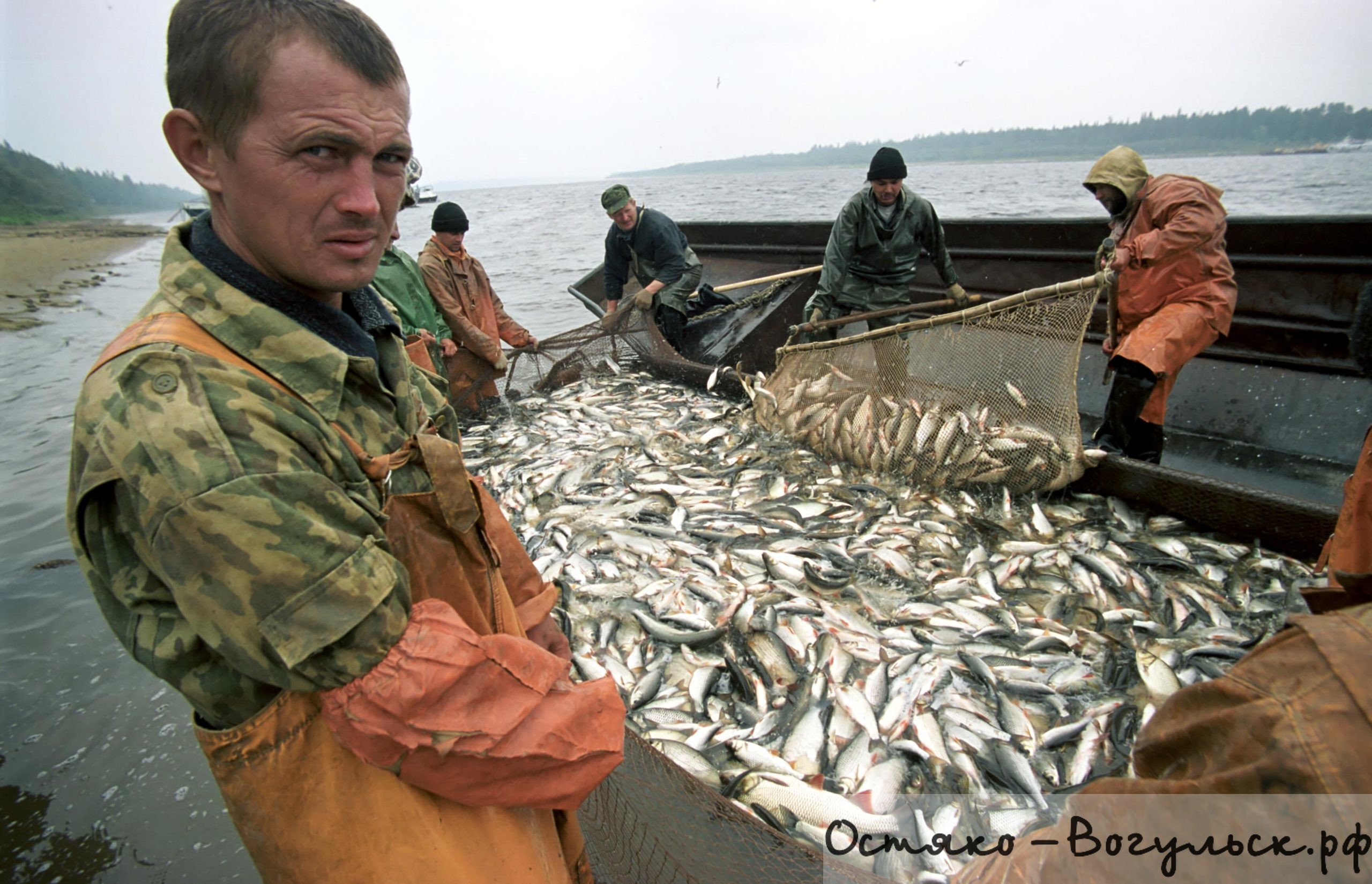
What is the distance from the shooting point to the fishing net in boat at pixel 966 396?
4.29m

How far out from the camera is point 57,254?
32.2 metres

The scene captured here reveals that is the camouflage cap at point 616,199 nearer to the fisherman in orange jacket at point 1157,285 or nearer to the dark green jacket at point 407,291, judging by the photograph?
the dark green jacket at point 407,291

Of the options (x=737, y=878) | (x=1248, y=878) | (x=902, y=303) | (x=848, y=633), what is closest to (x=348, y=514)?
(x=1248, y=878)

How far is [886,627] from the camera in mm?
3488

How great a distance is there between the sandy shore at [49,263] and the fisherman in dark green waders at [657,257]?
53.4 feet

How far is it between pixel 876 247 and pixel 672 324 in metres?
2.78

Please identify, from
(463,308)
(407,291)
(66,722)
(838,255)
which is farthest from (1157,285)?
(66,722)

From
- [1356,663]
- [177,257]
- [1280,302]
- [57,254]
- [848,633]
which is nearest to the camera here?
[1356,663]

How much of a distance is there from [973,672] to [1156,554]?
1583mm

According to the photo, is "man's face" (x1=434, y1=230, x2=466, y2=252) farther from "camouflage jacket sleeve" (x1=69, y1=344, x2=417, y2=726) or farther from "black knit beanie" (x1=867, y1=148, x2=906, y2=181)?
"camouflage jacket sleeve" (x1=69, y1=344, x2=417, y2=726)

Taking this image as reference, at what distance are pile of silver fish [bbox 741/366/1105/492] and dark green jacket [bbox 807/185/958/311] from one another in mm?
1471

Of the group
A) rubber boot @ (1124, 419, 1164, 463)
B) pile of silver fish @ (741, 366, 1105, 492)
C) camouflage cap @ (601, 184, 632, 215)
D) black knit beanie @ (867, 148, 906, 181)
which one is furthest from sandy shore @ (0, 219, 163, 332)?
rubber boot @ (1124, 419, 1164, 463)

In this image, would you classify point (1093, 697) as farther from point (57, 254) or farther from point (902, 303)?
point (57, 254)

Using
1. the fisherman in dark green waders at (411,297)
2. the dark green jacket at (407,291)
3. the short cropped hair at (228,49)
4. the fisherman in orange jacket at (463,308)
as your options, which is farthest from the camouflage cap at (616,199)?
the short cropped hair at (228,49)
